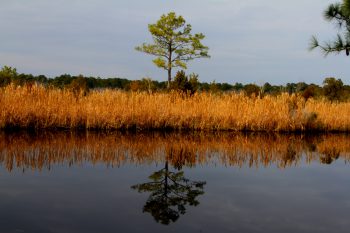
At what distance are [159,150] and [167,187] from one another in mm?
2653

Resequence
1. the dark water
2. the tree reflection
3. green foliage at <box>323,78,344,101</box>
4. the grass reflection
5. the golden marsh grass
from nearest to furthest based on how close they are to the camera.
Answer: the dark water < the tree reflection < the grass reflection < the golden marsh grass < green foliage at <box>323,78,344,101</box>

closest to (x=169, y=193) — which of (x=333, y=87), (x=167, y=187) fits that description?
(x=167, y=187)

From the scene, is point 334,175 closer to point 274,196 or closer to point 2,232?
point 274,196

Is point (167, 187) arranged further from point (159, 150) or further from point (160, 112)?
point (160, 112)

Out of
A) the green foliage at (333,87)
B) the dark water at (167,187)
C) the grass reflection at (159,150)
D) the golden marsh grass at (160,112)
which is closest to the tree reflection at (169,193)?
the dark water at (167,187)

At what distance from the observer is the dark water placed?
338 cm

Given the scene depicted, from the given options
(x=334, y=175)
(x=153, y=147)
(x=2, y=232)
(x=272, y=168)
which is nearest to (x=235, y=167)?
(x=272, y=168)

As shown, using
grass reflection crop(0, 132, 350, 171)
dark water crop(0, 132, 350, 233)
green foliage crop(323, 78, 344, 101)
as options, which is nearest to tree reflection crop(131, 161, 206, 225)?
dark water crop(0, 132, 350, 233)

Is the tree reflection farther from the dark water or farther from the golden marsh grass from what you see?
the golden marsh grass

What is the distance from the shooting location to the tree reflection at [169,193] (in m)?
3.61

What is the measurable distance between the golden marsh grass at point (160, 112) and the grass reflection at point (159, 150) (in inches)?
37.7

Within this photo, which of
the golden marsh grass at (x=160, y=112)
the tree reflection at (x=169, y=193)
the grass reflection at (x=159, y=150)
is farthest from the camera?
the golden marsh grass at (x=160, y=112)

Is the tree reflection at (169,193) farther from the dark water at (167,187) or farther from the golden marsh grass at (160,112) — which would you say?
the golden marsh grass at (160,112)

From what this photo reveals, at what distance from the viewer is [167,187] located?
15.1ft
